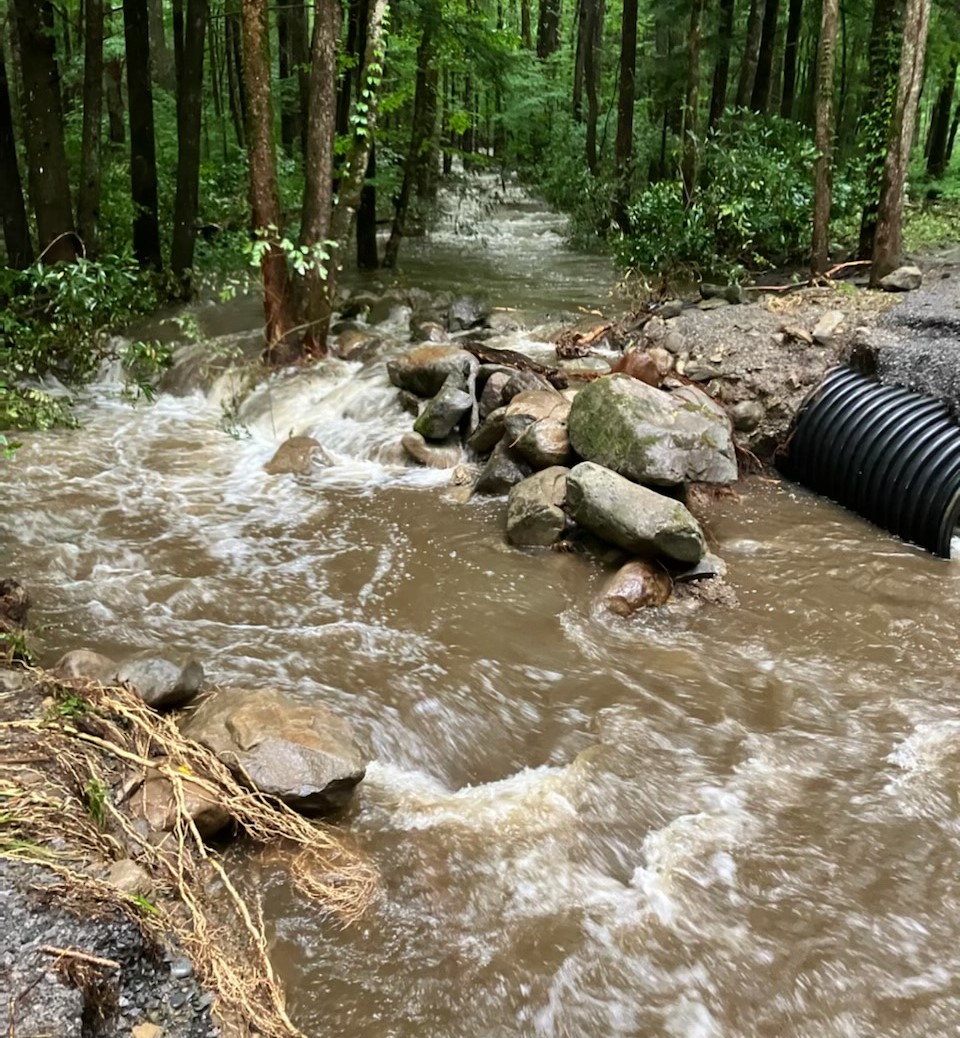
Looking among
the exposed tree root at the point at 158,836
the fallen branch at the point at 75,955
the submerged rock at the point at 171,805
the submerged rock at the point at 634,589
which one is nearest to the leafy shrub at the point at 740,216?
the submerged rock at the point at 634,589

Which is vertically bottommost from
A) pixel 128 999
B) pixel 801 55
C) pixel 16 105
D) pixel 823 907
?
pixel 823 907

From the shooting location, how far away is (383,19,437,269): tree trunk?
12.7 metres

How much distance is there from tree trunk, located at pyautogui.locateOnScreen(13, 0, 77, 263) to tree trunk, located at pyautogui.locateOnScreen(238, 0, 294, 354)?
2113mm

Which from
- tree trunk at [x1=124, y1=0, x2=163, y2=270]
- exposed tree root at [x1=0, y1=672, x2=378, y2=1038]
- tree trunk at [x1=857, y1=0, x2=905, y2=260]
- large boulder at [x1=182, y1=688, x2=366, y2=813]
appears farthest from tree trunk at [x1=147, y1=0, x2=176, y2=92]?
exposed tree root at [x1=0, y1=672, x2=378, y2=1038]

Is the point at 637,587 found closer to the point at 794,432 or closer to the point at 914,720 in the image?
the point at 914,720

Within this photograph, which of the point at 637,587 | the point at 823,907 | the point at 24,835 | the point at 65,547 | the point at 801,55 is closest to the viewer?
the point at 24,835

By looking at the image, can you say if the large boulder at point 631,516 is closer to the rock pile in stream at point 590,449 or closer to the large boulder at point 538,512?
the rock pile in stream at point 590,449

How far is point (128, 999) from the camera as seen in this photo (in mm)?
2428

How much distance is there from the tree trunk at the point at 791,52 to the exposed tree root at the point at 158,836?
1812 centimetres

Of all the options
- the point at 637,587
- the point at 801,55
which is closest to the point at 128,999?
the point at 637,587

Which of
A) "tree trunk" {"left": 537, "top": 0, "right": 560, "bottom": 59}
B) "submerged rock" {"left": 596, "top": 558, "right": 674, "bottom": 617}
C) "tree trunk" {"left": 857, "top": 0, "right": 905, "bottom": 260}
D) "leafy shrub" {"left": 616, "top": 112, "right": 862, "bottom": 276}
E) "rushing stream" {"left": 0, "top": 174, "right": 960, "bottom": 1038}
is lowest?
"rushing stream" {"left": 0, "top": 174, "right": 960, "bottom": 1038}

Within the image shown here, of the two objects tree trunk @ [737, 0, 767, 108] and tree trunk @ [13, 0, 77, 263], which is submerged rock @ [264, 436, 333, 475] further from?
tree trunk @ [737, 0, 767, 108]

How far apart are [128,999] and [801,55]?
30.7 metres

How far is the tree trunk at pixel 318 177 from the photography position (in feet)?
29.0
